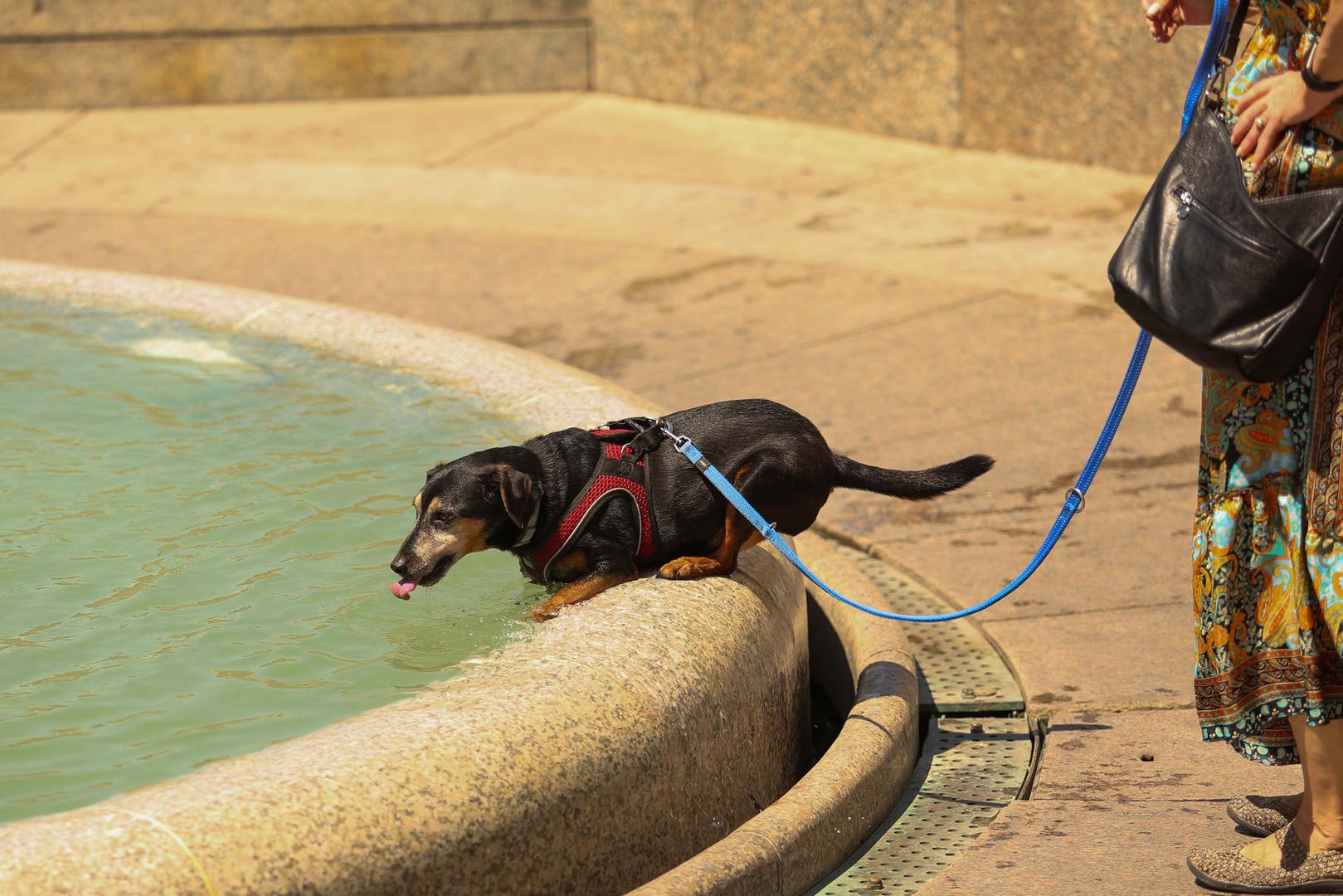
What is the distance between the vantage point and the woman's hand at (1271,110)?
2.79 m

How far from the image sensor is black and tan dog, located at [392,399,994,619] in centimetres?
379

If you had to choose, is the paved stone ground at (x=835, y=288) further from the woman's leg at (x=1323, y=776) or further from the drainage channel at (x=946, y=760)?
the woman's leg at (x=1323, y=776)

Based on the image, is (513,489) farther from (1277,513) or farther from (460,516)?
(1277,513)

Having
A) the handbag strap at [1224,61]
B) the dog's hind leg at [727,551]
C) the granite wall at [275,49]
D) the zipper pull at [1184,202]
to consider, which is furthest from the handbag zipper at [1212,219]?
the granite wall at [275,49]

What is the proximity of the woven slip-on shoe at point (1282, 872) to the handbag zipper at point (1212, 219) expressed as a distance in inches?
45.6

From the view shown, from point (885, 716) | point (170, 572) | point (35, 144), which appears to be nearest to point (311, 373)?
point (170, 572)

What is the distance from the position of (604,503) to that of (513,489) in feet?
0.85

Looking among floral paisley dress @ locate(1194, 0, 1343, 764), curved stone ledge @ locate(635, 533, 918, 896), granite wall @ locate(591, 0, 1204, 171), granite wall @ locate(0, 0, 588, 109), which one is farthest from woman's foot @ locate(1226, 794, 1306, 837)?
granite wall @ locate(0, 0, 588, 109)

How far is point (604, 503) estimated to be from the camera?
3.91 m

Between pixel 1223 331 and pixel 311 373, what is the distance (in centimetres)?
389

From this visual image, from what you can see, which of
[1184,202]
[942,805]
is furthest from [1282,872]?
[1184,202]

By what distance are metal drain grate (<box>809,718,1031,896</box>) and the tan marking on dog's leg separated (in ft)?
2.77

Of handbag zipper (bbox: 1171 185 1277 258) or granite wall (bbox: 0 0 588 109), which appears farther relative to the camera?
granite wall (bbox: 0 0 588 109)

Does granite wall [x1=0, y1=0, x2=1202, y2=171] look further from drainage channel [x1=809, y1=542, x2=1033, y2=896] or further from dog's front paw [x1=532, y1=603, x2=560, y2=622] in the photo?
dog's front paw [x1=532, y1=603, x2=560, y2=622]
